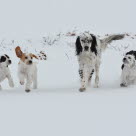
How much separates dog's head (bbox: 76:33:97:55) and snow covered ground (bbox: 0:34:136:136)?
2.61ft

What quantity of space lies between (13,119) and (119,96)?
6.88ft

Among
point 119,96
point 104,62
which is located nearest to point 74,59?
point 104,62

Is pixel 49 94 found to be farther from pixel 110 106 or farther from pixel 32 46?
pixel 32 46

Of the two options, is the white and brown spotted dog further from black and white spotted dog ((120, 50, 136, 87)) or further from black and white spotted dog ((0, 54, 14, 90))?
black and white spotted dog ((120, 50, 136, 87))

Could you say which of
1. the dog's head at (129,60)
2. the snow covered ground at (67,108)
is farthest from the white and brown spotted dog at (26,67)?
the dog's head at (129,60)

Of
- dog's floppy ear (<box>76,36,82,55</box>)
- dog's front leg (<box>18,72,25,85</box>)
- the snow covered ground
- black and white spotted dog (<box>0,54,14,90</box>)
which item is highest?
dog's floppy ear (<box>76,36,82,55</box>)

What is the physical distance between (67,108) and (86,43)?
185cm

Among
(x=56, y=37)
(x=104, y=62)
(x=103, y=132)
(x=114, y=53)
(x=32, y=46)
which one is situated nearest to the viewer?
(x=103, y=132)

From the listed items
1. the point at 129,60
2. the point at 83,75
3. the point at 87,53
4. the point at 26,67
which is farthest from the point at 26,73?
the point at 129,60

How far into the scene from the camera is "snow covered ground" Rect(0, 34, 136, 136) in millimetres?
4375

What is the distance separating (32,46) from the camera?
45.7 ft

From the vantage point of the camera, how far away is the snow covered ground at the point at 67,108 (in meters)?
4.38

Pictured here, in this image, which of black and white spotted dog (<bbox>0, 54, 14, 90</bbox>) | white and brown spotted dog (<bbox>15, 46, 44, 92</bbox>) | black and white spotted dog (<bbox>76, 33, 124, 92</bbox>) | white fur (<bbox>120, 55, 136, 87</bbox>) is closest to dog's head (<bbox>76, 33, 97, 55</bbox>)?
black and white spotted dog (<bbox>76, 33, 124, 92</bbox>)

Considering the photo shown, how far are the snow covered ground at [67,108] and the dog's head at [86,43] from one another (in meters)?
0.79
